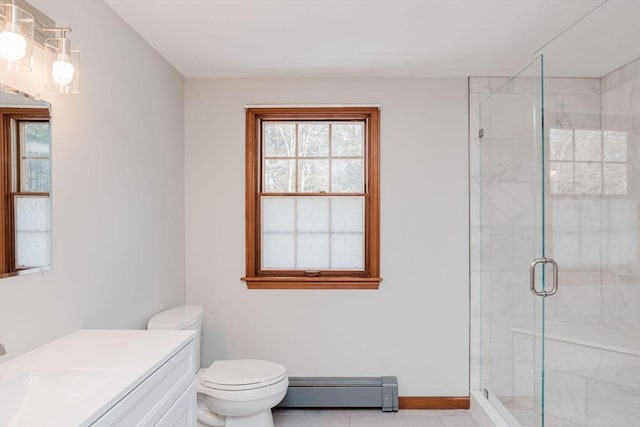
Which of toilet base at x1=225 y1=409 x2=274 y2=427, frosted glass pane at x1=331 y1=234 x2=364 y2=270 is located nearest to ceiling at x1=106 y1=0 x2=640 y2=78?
frosted glass pane at x1=331 y1=234 x2=364 y2=270

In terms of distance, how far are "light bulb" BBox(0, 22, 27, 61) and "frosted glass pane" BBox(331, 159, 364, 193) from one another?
212 centimetres

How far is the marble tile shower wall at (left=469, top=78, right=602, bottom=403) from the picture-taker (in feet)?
7.13

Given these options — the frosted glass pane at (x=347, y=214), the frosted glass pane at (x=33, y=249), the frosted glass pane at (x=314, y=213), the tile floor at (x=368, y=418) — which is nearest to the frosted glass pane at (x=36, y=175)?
the frosted glass pane at (x=33, y=249)

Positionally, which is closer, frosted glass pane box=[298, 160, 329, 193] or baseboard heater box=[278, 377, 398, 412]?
baseboard heater box=[278, 377, 398, 412]

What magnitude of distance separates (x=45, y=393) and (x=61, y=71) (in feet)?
3.57

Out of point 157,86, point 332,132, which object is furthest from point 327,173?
point 157,86

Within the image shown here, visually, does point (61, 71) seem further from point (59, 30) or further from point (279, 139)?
point (279, 139)

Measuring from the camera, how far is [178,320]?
2549 millimetres

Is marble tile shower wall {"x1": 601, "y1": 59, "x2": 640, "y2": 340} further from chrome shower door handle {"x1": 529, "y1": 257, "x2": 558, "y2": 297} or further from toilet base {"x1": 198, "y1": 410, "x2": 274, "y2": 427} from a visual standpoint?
toilet base {"x1": 198, "y1": 410, "x2": 274, "y2": 427}

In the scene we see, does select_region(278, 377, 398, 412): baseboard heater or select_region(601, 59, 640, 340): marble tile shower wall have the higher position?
select_region(601, 59, 640, 340): marble tile shower wall

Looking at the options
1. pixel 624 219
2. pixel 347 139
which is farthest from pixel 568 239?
pixel 347 139

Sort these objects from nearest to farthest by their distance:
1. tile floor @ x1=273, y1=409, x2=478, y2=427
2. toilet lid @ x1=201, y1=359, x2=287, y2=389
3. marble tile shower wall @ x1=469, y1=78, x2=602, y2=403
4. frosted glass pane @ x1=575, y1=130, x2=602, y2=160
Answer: frosted glass pane @ x1=575, y1=130, x2=602, y2=160
marble tile shower wall @ x1=469, y1=78, x2=602, y2=403
toilet lid @ x1=201, y1=359, x2=287, y2=389
tile floor @ x1=273, y1=409, x2=478, y2=427

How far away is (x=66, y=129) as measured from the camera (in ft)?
5.88

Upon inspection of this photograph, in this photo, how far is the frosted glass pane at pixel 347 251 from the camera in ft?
10.6
